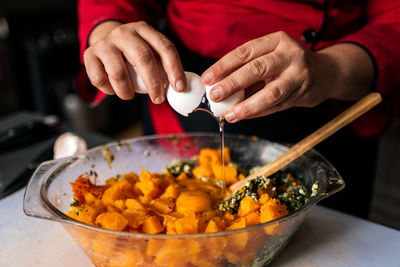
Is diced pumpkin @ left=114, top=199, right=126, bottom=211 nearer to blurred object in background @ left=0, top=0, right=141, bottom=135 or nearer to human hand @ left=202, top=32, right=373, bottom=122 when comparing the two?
human hand @ left=202, top=32, right=373, bottom=122

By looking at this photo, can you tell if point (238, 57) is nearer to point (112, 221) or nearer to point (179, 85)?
point (179, 85)

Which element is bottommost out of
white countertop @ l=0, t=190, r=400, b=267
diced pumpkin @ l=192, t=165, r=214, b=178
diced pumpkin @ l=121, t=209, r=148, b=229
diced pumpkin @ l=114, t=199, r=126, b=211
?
white countertop @ l=0, t=190, r=400, b=267

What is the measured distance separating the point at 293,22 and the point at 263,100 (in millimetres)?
483

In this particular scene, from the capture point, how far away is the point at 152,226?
2.41ft

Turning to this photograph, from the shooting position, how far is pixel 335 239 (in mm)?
878

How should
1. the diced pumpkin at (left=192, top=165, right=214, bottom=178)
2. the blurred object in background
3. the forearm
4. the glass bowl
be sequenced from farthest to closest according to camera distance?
1. the blurred object in background
2. the diced pumpkin at (left=192, top=165, right=214, bottom=178)
3. the forearm
4. the glass bowl

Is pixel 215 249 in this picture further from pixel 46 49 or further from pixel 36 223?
pixel 46 49

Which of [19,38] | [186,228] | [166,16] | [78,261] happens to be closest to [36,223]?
[78,261]

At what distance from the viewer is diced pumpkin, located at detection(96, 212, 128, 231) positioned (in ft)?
2.34

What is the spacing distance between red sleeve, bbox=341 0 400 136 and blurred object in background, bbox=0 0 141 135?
2.72 meters

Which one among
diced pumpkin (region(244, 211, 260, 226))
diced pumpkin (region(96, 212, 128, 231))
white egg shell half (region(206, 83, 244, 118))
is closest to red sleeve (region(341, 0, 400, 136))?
white egg shell half (region(206, 83, 244, 118))

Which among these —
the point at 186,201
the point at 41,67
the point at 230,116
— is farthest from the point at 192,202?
the point at 41,67

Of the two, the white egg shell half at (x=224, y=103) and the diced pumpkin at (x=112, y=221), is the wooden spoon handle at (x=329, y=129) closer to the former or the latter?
the white egg shell half at (x=224, y=103)

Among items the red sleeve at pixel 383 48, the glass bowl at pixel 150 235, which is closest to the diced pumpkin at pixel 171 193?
Result: the glass bowl at pixel 150 235
